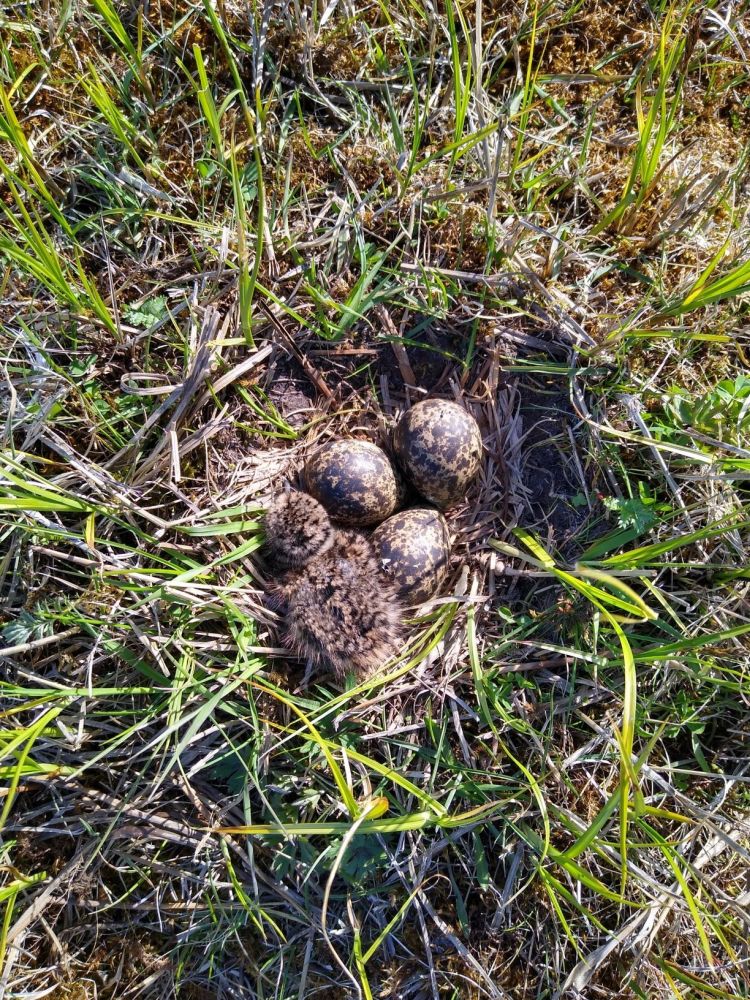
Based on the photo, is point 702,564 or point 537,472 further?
point 537,472

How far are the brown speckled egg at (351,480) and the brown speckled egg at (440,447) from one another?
122 millimetres

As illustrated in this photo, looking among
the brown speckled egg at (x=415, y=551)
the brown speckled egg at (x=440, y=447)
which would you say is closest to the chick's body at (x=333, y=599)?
the brown speckled egg at (x=415, y=551)

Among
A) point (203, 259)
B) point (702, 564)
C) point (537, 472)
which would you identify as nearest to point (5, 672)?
point (203, 259)

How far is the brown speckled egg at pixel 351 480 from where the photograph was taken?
2633mm

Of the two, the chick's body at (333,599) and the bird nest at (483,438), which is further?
the bird nest at (483,438)

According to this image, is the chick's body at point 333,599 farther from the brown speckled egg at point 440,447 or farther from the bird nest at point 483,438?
the brown speckled egg at point 440,447

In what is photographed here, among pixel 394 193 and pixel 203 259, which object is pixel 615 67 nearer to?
pixel 394 193

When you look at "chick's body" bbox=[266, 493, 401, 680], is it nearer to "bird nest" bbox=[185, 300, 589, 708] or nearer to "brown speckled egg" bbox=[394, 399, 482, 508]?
"bird nest" bbox=[185, 300, 589, 708]

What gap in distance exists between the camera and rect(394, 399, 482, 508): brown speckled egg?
2609mm

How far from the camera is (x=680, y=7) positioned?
115 inches

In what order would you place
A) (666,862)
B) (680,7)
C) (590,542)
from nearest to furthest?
(666,862), (590,542), (680,7)

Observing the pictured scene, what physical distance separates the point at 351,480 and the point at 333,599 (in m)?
0.48

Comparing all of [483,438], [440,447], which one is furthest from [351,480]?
[483,438]

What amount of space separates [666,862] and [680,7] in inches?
144
